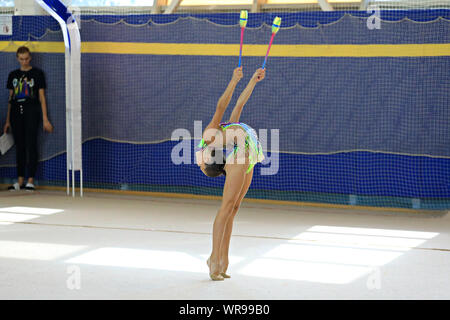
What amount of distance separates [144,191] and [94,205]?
0.89 meters

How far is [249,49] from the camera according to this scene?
7.00 meters

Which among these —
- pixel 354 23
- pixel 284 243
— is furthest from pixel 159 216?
pixel 354 23

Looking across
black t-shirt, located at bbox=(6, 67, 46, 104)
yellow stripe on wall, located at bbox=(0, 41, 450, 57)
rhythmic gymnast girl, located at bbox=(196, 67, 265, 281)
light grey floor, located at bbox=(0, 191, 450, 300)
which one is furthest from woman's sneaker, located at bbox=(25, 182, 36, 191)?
rhythmic gymnast girl, located at bbox=(196, 67, 265, 281)

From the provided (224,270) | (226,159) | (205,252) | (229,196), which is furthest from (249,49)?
(224,270)

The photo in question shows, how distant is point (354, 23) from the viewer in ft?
21.8

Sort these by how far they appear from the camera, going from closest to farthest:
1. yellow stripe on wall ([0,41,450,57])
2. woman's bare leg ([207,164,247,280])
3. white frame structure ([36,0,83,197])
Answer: woman's bare leg ([207,164,247,280]) < yellow stripe on wall ([0,41,450,57]) < white frame structure ([36,0,83,197])

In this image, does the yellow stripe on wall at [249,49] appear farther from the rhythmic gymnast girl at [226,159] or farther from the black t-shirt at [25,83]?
the rhythmic gymnast girl at [226,159]

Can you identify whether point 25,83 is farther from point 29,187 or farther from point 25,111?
point 29,187

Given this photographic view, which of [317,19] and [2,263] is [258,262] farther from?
[317,19]

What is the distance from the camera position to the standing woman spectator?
746 centimetres

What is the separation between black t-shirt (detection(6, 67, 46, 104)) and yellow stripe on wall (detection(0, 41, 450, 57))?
411 mm

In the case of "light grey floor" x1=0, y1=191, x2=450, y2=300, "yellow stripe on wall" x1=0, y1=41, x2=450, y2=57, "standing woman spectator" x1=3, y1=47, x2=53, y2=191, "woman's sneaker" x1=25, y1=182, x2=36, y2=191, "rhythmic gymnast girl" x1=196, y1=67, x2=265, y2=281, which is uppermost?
"yellow stripe on wall" x1=0, y1=41, x2=450, y2=57

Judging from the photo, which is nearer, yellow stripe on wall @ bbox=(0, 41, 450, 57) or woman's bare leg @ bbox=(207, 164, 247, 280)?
woman's bare leg @ bbox=(207, 164, 247, 280)

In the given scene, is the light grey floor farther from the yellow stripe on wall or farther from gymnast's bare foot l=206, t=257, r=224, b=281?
the yellow stripe on wall
